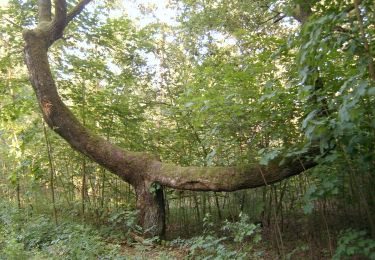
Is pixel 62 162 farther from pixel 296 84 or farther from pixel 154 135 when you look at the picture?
pixel 296 84

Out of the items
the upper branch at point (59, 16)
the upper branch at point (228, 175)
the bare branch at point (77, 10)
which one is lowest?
the upper branch at point (228, 175)

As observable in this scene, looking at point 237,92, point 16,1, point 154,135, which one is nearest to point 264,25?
point 154,135

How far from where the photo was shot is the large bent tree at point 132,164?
485cm

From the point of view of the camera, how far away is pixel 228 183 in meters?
4.96

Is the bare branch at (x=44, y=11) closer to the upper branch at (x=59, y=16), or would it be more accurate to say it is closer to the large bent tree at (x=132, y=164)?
the large bent tree at (x=132, y=164)

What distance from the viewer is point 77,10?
7.51 metres

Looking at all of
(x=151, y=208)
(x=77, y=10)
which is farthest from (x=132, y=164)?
(x=77, y=10)

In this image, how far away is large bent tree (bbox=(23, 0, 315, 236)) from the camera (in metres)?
4.85

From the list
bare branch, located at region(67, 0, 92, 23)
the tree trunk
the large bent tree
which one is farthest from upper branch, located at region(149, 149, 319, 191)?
bare branch, located at region(67, 0, 92, 23)

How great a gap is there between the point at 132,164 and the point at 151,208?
89cm

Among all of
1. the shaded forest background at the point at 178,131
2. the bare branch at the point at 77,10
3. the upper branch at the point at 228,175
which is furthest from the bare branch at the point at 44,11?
the upper branch at the point at 228,175

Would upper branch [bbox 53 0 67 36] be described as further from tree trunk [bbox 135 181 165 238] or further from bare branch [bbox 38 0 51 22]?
tree trunk [bbox 135 181 165 238]

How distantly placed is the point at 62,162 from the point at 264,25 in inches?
239

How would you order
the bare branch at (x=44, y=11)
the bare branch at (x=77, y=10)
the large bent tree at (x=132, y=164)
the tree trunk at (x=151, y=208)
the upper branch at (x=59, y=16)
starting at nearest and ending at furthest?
the large bent tree at (x=132, y=164) < the tree trunk at (x=151, y=208) < the upper branch at (x=59, y=16) < the bare branch at (x=77, y=10) < the bare branch at (x=44, y=11)
